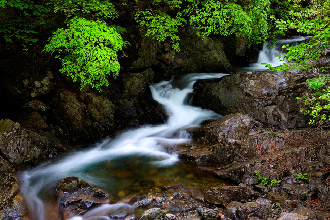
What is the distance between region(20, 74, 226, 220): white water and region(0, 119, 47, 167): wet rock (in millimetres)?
360

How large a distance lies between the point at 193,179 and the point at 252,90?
439 centimetres

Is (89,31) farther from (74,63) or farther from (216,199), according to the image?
(216,199)

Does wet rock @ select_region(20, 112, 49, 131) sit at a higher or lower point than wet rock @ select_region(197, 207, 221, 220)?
higher

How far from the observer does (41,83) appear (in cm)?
773

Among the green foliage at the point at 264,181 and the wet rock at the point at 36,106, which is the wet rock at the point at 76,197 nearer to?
the wet rock at the point at 36,106

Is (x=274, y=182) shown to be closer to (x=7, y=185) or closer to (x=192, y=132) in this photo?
(x=192, y=132)

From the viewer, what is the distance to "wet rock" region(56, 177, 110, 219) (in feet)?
16.4

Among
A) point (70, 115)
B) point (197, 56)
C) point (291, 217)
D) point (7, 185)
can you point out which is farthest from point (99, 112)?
point (291, 217)

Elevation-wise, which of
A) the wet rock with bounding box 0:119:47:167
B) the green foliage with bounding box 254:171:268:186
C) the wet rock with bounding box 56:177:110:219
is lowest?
the green foliage with bounding box 254:171:268:186

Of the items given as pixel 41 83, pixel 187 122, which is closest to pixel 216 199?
Answer: pixel 187 122

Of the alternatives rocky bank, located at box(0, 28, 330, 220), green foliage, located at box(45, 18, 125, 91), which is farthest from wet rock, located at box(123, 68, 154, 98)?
green foliage, located at box(45, 18, 125, 91)

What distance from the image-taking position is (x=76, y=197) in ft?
17.2

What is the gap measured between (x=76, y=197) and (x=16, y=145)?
7.91 feet

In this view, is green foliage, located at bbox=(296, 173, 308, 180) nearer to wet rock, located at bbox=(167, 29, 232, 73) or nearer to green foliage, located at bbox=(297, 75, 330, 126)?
green foliage, located at bbox=(297, 75, 330, 126)
